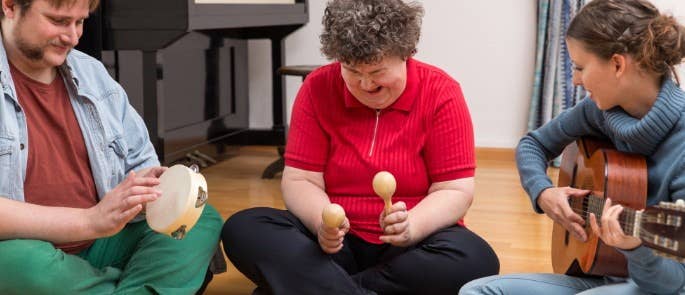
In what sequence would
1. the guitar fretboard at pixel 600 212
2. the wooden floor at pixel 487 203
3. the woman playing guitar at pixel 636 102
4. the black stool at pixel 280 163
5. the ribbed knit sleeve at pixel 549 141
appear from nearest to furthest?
the guitar fretboard at pixel 600 212, the woman playing guitar at pixel 636 102, the ribbed knit sleeve at pixel 549 141, the wooden floor at pixel 487 203, the black stool at pixel 280 163

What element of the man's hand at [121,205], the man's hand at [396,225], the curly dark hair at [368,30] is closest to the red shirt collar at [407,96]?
the curly dark hair at [368,30]

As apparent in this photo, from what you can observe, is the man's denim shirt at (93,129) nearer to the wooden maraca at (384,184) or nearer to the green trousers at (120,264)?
the green trousers at (120,264)

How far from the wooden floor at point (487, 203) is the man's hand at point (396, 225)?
1.81 feet

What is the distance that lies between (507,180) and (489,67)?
0.63 meters

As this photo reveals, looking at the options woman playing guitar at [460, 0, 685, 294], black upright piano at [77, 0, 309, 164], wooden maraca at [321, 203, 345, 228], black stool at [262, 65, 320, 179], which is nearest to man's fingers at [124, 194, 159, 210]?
wooden maraca at [321, 203, 345, 228]

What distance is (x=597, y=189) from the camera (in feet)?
5.30

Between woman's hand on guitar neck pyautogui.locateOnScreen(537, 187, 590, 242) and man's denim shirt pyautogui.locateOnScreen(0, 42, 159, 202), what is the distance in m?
0.83

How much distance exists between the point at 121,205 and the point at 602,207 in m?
0.84

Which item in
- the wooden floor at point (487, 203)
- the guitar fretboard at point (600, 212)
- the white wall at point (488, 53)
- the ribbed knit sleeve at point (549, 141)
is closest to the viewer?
the guitar fretboard at point (600, 212)

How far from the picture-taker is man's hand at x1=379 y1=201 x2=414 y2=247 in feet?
5.46

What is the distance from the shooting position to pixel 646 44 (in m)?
1.45

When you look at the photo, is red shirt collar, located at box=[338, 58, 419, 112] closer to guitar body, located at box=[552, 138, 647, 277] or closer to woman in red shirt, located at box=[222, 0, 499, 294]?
woman in red shirt, located at box=[222, 0, 499, 294]

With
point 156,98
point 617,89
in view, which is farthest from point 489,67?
point 617,89

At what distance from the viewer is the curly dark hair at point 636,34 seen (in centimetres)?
146
